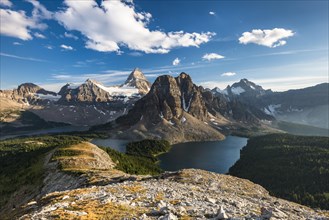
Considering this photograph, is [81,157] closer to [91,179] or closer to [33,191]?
[33,191]

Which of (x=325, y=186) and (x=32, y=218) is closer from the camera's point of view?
(x=32, y=218)

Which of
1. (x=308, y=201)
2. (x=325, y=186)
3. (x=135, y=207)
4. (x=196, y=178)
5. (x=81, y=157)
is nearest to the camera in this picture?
(x=135, y=207)

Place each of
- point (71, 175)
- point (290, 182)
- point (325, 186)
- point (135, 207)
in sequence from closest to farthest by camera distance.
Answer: point (135, 207)
point (71, 175)
point (325, 186)
point (290, 182)

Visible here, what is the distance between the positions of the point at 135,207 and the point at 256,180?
552ft

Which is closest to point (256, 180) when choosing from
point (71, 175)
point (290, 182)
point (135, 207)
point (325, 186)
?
point (290, 182)

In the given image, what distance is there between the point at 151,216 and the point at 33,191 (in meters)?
70.8

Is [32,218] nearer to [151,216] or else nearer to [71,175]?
[151,216]

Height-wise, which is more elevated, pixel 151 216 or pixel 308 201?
pixel 151 216

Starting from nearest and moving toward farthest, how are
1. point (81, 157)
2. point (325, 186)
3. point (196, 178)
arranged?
point (196, 178) < point (81, 157) < point (325, 186)

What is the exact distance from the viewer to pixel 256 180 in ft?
591

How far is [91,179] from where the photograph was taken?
6656 centimetres

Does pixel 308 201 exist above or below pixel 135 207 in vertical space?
below

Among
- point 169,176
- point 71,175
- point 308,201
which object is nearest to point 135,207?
point 169,176

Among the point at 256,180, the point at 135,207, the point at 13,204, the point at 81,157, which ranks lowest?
the point at 256,180
